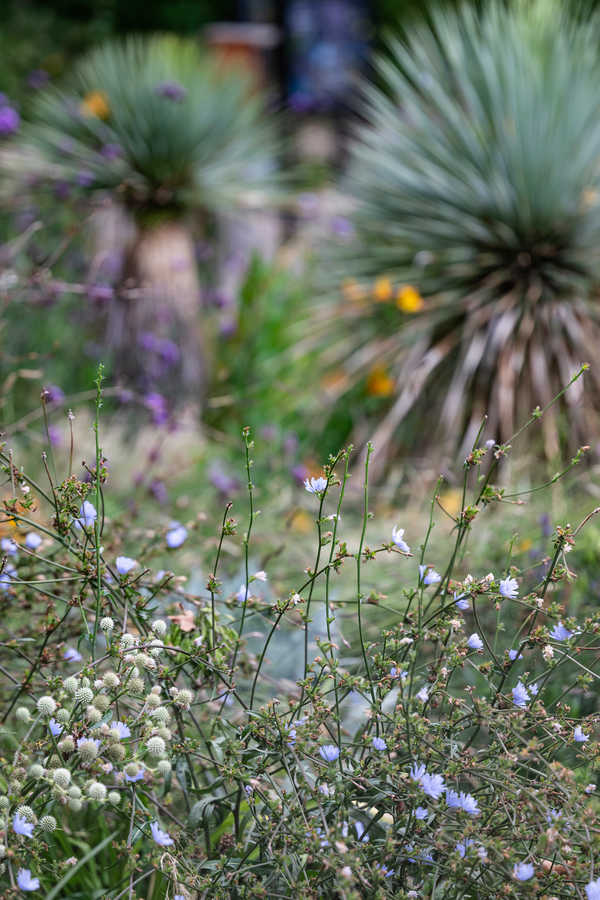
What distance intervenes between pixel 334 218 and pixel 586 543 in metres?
3.17

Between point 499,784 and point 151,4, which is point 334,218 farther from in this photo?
point 151,4

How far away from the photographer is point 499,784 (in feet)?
3.62

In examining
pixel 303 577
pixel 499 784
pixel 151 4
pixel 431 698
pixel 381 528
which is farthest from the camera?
pixel 151 4

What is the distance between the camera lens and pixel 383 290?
394cm

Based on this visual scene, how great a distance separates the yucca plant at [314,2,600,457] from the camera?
379 centimetres

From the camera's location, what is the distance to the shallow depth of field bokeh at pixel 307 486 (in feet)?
3.74

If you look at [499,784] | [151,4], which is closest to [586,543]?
[499,784]

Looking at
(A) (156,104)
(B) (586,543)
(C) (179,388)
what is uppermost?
(A) (156,104)

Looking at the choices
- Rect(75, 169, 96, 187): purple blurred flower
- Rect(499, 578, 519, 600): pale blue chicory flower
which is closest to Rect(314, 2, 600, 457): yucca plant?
Rect(75, 169, 96, 187): purple blurred flower

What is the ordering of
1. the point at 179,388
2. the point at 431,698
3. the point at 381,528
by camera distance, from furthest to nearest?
the point at 179,388
the point at 381,528
the point at 431,698

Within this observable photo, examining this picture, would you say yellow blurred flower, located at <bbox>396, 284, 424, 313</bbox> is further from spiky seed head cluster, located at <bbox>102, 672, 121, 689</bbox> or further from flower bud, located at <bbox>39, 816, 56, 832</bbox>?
flower bud, located at <bbox>39, 816, 56, 832</bbox>

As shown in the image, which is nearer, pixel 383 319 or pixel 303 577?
pixel 303 577

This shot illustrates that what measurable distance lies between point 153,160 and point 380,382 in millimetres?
1934

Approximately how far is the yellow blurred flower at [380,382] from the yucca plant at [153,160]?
1.06 m
